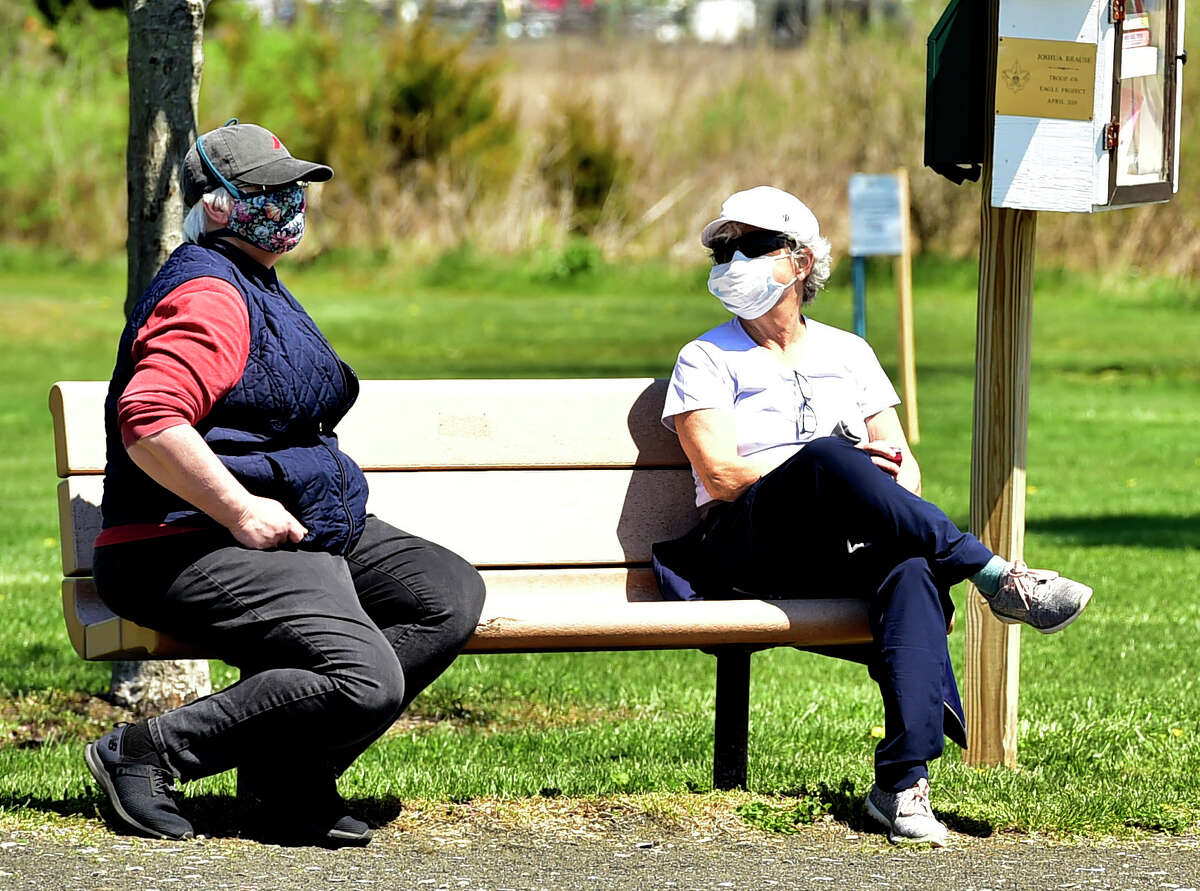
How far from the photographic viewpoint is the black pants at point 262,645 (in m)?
3.60

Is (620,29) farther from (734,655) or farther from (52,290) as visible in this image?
(734,655)

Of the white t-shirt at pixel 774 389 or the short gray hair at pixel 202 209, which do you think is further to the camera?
the white t-shirt at pixel 774 389

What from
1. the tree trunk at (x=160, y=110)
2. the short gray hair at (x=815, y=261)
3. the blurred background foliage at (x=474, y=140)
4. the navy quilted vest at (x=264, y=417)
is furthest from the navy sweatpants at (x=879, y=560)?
the blurred background foliage at (x=474, y=140)

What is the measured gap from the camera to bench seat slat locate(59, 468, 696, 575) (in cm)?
448

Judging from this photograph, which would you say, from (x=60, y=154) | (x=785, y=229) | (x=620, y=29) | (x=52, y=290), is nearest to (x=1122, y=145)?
(x=785, y=229)

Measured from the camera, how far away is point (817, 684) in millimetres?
6188

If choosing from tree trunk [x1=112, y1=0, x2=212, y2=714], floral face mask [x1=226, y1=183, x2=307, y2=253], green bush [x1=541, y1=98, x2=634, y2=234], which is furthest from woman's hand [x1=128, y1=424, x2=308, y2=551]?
green bush [x1=541, y1=98, x2=634, y2=234]

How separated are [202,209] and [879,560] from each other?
5.25ft

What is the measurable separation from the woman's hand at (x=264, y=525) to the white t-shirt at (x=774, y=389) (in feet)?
3.40

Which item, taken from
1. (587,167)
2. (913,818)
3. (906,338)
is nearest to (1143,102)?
(913,818)

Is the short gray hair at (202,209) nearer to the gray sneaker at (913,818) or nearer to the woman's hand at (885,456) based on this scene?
the woman's hand at (885,456)

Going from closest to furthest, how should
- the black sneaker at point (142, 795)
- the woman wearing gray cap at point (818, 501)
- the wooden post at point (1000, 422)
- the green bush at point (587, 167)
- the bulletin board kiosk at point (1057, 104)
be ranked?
1. the black sneaker at point (142, 795)
2. the woman wearing gray cap at point (818, 501)
3. the bulletin board kiosk at point (1057, 104)
4. the wooden post at point (1000, 422)
5. the green bush at point (587, 167)

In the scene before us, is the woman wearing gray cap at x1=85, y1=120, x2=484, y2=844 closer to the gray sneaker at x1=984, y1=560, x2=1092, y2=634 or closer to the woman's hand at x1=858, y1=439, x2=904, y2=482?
the woman's hand at x1=858, y1=439, x2=904, y2=482

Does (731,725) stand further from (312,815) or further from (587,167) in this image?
(587,167)
